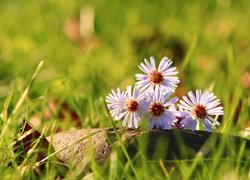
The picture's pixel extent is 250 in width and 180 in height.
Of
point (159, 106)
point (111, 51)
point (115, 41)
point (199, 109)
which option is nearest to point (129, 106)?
point (159, 106)

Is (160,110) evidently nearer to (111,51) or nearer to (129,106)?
(129,106)

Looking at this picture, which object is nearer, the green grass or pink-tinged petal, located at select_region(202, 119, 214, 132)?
pink-tinged petal, located at select_region(202, 119, 214, 132)

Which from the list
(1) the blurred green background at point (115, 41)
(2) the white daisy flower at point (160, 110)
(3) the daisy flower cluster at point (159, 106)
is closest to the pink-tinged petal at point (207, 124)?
(3) the daisy flower cluster at point (159, 106)

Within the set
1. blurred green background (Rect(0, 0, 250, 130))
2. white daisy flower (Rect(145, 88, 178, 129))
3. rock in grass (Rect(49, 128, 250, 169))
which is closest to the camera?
rock in grass (Rect(49, 128, 250, 169))

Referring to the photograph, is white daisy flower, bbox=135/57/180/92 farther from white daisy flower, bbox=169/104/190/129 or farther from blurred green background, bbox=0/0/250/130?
blurred green background, bbox=0/0/250/130

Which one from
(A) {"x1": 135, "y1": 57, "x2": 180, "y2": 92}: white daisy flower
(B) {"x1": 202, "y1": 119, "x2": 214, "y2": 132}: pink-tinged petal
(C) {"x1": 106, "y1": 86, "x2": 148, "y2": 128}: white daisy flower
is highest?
(A) {"x1": 135, "y1": 57, "x2": 180, "y2": 92}: white daisy flower

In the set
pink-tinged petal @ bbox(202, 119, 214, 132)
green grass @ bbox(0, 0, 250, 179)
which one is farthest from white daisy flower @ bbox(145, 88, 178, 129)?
green grass @ bbox(0, 0, 250, 179)

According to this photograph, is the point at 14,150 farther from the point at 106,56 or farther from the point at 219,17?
the point at 219,17
